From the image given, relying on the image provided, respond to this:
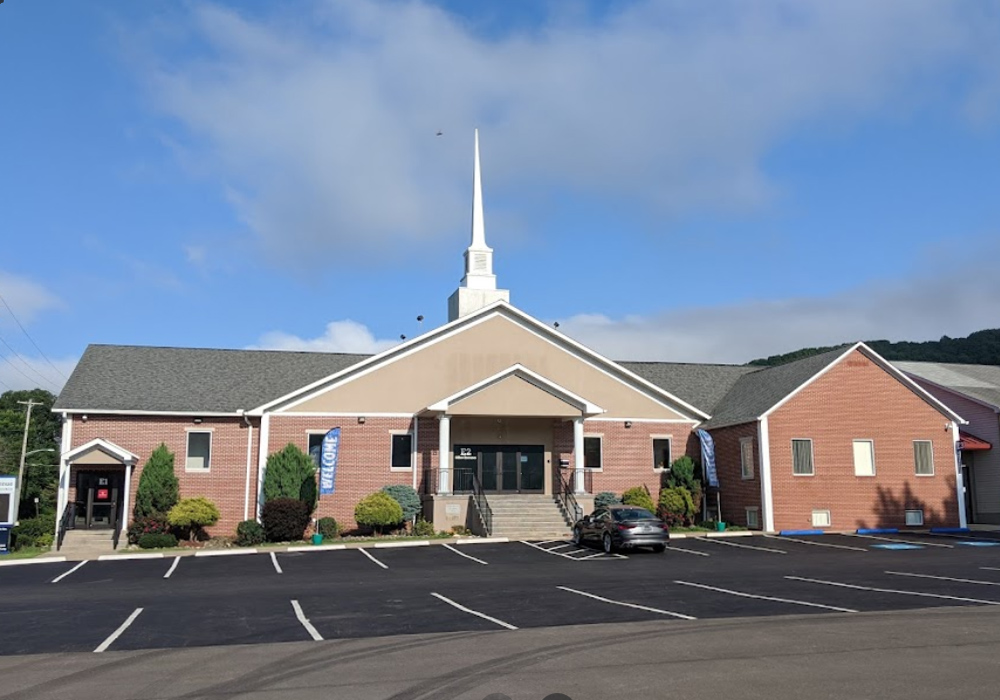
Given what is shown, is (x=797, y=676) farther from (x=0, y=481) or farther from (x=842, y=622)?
(x=0, y=481)

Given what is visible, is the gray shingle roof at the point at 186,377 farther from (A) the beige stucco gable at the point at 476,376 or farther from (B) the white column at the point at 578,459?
(B) the white column at the point at 578,459

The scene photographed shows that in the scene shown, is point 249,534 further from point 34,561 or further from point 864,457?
point 864,457

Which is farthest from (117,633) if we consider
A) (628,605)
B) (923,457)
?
(923,457)

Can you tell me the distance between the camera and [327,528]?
30.9 metres

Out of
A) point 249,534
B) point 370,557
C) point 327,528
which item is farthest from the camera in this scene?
point 327,528

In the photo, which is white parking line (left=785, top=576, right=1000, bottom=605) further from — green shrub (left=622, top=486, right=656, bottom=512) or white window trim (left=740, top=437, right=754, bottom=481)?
white window trim (left=740, top=437, right=754, bottom=481)

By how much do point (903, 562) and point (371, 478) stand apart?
Answer: 61.5ft

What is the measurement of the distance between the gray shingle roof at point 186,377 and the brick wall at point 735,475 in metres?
16.2

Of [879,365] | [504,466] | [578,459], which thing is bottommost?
[504,466]

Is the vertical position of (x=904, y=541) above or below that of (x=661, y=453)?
below

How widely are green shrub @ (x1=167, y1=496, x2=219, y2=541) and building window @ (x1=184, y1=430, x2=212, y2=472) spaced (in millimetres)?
1616

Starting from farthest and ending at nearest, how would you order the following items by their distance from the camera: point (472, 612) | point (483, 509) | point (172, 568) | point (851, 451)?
point (851, 451) → point (483, 509) → point (172, 568) → point (472, 612)

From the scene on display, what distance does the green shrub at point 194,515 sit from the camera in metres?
30.1

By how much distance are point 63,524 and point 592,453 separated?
789 inches
